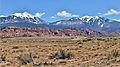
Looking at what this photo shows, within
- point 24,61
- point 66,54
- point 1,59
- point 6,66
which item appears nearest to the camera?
point 6,66

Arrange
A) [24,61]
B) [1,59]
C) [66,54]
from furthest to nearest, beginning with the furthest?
[66,54] → [1,59] → [24,61]

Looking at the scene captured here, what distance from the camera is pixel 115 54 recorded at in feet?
87.3

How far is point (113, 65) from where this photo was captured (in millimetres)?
20391

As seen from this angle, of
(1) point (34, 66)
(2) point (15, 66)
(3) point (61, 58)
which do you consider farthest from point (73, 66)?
(3) point (61, 58)

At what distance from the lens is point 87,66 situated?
21094 mm

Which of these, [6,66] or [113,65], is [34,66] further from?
[113,65]

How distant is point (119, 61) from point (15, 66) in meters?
7.27

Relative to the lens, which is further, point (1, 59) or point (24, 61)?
point (1, 59)

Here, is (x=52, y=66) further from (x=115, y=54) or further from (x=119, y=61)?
(x=115, y=54)

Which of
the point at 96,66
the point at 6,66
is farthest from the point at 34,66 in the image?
the point at 96,66

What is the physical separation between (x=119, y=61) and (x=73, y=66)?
10.6 feet

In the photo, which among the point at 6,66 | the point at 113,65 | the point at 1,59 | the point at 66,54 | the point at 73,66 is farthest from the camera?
the point at 66,54

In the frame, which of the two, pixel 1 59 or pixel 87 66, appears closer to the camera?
pixel 87 66

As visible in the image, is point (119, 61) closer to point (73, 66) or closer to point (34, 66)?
point (73, 66)
